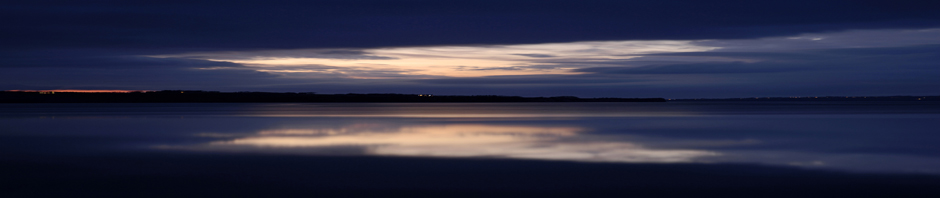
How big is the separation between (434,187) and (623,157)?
185 inches

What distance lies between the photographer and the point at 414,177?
8.90 metres

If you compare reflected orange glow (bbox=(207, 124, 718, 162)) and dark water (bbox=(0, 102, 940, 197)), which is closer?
dark water (bbox=(0, 102, 940, 197))

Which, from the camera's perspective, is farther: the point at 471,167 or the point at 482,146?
the point at 482,146

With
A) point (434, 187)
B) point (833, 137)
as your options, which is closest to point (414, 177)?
point (434, 187)

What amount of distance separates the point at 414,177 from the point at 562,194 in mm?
2192

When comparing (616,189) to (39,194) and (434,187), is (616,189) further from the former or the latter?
(39,194)

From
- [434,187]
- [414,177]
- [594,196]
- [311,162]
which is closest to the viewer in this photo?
[594,196]

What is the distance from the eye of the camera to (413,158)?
11.5 m

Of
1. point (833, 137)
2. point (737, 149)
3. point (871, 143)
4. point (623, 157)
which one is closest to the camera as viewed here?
point (623, 157)

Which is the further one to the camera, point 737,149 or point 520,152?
point 737,149

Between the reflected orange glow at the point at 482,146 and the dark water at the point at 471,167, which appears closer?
the dark water at the point at 471,167

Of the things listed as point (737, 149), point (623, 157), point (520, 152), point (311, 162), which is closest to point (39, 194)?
point (311, 162)

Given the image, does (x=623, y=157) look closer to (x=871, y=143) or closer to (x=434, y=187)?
(x=434, y=187)

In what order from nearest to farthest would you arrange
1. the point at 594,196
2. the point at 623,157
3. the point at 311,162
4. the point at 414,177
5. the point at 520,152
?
the point at 594,196 < the point at 414,177 < the point at 311,162 < the point at 623,157 < the point at 520,152
